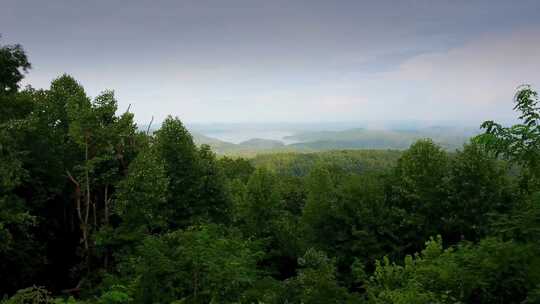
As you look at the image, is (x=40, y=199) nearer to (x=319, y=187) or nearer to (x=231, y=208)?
(x=231, y=208)

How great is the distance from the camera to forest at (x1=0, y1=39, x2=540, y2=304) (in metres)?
10.5

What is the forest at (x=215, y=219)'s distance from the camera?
34.4 ft

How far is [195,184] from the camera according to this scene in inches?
995

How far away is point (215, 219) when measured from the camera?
25906 millimetres

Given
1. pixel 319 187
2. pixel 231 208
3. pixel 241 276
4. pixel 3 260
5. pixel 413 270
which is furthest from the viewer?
pixel 319 187

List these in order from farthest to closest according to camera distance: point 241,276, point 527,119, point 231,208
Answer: point 231,208, point 241,276, point 527,119

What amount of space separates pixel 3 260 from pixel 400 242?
2770cm

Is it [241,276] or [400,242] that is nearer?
[241,276]

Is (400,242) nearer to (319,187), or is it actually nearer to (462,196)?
(462,196)

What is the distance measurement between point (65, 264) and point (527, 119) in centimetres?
2888

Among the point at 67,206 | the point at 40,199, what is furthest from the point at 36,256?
the point at 67,206

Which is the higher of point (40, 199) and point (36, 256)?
point (40, 199)

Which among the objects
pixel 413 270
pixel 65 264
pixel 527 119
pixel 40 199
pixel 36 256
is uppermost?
pixel 527 119

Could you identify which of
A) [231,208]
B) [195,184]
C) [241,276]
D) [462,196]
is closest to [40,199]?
[195,184]
